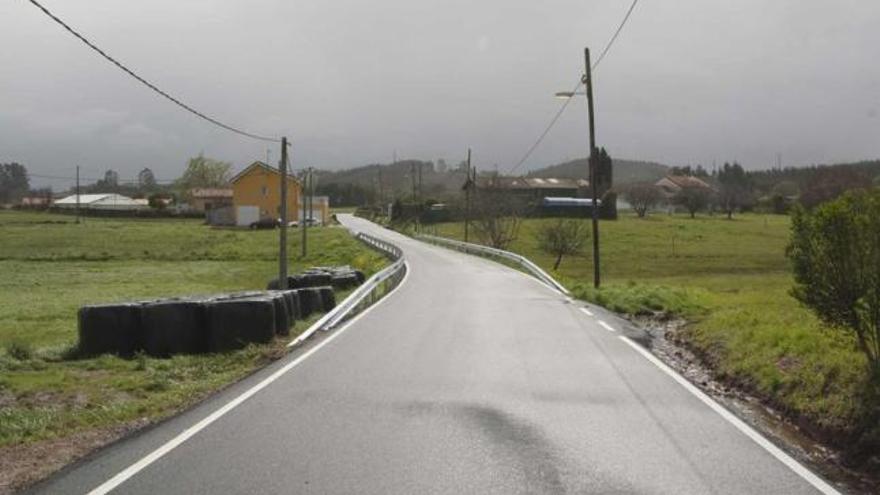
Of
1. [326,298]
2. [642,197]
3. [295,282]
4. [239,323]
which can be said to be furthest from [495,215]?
[642,197]

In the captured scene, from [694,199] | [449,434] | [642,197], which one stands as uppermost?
[642,197]

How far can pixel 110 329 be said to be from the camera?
13000 mm

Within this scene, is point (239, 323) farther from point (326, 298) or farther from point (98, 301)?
point (98, 301)


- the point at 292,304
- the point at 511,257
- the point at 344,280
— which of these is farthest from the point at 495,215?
the point at 292,304

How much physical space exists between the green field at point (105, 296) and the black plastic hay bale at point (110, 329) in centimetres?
42

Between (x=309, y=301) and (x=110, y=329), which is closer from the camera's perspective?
(x=110, y=329)

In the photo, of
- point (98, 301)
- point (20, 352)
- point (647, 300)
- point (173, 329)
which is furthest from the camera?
point (98, 301)

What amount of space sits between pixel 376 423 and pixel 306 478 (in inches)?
73.9

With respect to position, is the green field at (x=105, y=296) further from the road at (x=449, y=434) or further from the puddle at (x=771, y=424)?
the puddle at (x=771, y=424)

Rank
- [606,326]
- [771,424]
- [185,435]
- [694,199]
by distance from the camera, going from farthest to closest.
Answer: [694,199] → [606,326] → [771,424] → [185,435]

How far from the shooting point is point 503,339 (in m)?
14.6

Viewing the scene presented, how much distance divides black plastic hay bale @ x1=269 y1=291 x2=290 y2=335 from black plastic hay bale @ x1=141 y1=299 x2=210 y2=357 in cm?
152

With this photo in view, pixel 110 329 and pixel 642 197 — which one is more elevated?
pixel 642 197

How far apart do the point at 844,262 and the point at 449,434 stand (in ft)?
14.6
